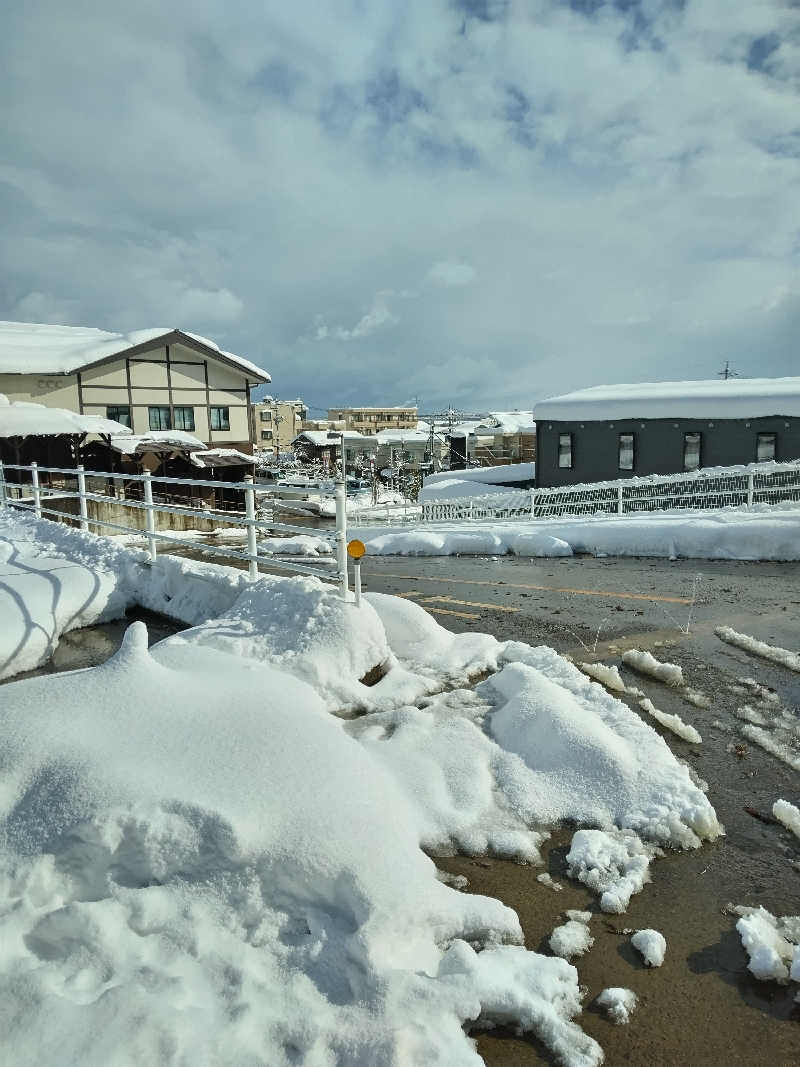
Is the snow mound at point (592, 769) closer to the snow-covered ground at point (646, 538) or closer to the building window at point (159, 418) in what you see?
the snow-covered ground at point (646, 538)

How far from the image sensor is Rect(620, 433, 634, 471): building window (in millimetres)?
24203

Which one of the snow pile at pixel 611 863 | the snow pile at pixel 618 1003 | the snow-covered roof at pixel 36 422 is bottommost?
the snow pile at pixel 618 1003

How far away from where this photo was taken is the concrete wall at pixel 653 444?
71.2ft

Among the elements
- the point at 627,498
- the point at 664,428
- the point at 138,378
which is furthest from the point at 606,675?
the point at 138,378

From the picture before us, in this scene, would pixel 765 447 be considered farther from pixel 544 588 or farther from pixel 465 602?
pixel 465 602

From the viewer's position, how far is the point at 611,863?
3246 millimetres

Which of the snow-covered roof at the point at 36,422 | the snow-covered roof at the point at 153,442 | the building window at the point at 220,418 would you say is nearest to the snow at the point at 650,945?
the snow-covered roof at the point at 36,422

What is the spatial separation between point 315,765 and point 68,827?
1153mm

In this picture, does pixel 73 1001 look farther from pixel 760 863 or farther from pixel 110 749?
pixel 760 863

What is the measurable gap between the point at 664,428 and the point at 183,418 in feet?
70.8

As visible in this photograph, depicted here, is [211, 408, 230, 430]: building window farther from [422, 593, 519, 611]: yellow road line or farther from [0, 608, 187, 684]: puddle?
[422, 593, 519, 611]: yellow road line

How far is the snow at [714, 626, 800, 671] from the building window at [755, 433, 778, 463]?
1732 cm

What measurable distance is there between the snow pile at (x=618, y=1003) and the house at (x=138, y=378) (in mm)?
29423

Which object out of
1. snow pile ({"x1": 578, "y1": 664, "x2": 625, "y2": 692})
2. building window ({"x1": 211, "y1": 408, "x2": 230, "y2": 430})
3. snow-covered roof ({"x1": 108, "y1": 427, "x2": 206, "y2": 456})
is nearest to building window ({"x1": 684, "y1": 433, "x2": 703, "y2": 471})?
snow-covered roof ({"x1": 108, "y1": 427, "x2": 206, "y2": 456})
